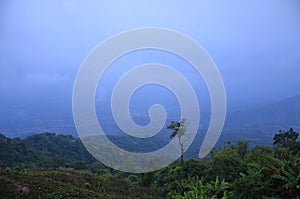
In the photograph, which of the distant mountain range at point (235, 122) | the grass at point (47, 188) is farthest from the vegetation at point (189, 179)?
the distant mountain range at point (235, 122)

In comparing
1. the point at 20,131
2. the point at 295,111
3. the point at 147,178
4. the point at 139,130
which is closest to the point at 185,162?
the point at 147,178

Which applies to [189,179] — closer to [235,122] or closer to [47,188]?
[47,188]

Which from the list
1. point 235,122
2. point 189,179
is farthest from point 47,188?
point 235,122

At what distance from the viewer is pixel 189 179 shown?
2008 cm

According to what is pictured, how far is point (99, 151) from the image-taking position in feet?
137

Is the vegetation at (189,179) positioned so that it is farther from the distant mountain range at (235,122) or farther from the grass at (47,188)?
the distant mountain range at (235,122)

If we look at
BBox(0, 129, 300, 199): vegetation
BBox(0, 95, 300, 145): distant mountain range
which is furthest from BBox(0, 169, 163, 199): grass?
A: BBox(0, 95, 300, 145): distant mountain range

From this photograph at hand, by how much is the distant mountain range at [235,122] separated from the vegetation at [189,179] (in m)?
75.0

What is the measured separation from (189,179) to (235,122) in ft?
462

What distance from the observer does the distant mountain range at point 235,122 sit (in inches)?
4252

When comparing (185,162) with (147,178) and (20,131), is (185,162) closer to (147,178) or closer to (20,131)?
(147,178)

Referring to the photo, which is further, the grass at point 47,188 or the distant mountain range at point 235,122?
the distant mountain range at point 235,122

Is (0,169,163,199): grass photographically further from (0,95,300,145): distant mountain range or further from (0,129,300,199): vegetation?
(0,95,300,145): distant mountain range

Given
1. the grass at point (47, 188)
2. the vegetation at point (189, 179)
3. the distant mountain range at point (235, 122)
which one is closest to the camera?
the vegetation at point (189, 179)
